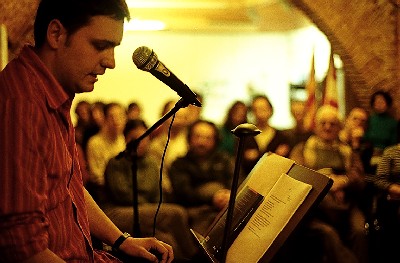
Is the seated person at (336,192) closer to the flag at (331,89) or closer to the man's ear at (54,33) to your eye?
the flag at (331,89)

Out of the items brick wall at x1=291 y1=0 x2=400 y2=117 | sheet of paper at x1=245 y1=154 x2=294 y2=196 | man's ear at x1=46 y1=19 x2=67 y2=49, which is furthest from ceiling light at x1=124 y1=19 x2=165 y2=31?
man's ear at x1=46 y1=19 x2=67 y2=49

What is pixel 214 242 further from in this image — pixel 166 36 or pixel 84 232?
pixel 166 36

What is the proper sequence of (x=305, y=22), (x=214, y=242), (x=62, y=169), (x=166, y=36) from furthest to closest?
1. (x=166, y=36)
2. (x=305, y=22)
3. (x=214, y=242)
4. (x=62, y=169)

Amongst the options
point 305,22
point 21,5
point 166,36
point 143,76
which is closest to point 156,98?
point 143,76

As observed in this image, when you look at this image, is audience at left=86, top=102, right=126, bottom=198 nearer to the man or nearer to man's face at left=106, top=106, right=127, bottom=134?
man's face at left=106, top=106, right=127, bottom=134

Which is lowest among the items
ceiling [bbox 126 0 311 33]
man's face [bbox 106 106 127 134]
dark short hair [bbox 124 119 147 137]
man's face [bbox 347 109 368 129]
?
man's face [bbox 106 106 127 134]

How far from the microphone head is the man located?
56cm

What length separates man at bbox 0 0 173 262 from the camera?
1.33m

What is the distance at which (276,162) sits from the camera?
6.91 feet

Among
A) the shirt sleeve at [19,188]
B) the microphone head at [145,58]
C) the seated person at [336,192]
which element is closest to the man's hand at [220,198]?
the seated person at [336,192]

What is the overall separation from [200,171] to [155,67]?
8.56 feet

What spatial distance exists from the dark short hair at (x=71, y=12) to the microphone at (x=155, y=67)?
60cm

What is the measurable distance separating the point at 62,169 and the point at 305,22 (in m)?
10.4

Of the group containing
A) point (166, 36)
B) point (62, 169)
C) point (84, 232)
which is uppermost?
point (166, 36)
